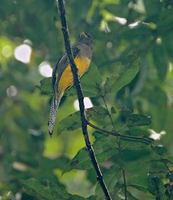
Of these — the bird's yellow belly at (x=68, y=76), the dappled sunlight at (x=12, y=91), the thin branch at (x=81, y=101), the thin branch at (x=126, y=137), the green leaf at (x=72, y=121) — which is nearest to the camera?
the thin branch at (x=81, y=101)

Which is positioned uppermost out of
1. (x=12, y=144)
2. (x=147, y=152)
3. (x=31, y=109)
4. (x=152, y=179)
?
(x=31, y=109)

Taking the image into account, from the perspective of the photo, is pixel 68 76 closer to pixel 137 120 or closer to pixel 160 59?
pixel 137 120

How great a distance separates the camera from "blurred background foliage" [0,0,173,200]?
291 cm

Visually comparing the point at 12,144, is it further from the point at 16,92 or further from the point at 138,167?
the point at 138,167

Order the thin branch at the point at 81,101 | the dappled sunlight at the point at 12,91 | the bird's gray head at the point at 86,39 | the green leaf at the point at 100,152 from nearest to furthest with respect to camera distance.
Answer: the thin branch at the point at 81,101
the green leaf at the point at 100,152
the bird's gray head at the point at 86,39
the dappled sunlight at the point at 12,91

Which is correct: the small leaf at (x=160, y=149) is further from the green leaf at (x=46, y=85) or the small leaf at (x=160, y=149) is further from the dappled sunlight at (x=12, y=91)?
the dappled sunlight at (x=12, y=91)

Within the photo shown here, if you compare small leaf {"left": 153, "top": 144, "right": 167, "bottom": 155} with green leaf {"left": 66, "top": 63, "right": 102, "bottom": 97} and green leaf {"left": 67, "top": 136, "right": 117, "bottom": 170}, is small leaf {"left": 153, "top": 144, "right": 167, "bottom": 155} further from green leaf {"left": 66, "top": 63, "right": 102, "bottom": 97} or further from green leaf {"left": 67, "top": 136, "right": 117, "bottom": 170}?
green leaf {"left": 66, "top": 63, "right": 102, "bottom": 97}

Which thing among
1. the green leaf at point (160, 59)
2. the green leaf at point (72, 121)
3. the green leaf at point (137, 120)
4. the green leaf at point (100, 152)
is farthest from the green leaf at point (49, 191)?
the green leaf at point (160, 59)

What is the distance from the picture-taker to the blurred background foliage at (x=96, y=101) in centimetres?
291

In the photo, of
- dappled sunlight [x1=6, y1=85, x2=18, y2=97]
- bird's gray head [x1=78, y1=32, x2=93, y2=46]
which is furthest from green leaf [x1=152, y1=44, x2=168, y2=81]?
dappled sunlight [x1=6, y1=85, x2=18, y2=97]

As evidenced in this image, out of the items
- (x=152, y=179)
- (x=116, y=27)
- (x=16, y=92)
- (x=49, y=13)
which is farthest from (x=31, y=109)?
(x=152, y=179)

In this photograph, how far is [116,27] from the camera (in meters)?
4.31

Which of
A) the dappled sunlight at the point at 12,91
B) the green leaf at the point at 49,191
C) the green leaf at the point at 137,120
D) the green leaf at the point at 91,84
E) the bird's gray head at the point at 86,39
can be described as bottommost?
the green leaf at the point at 49,191

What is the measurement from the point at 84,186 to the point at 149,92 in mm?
1669
